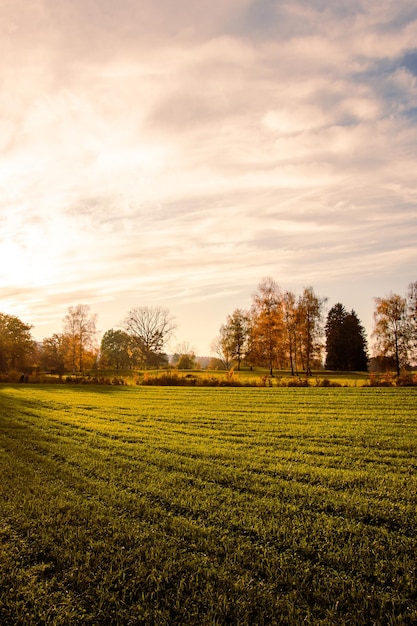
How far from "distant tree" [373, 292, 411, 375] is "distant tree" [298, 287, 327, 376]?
22.2 ft

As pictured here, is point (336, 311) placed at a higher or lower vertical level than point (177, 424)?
higher

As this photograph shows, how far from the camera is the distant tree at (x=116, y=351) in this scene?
79.0 meters

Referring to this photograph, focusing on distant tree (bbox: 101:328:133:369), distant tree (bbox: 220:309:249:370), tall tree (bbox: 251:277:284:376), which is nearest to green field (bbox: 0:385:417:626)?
tall tree (bbox: 251:277:284:376)

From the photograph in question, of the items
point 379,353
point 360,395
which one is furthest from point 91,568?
point 379,353

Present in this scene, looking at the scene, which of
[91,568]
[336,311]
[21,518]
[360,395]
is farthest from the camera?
[336,311]

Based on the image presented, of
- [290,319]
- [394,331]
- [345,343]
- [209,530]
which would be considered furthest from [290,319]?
[209,530]

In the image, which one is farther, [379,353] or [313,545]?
[379,353]

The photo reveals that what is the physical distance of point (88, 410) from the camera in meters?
15.7

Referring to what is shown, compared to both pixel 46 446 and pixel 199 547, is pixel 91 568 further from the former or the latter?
pixel 46 446

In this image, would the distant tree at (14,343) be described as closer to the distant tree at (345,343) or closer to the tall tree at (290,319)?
the tall tree at (290,319)

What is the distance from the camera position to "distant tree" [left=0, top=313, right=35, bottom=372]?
48.6 meters

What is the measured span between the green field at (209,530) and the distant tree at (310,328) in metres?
34.3

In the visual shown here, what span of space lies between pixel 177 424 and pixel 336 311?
6049 centimetres

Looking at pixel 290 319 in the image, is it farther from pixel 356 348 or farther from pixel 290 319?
pixel 356 348
